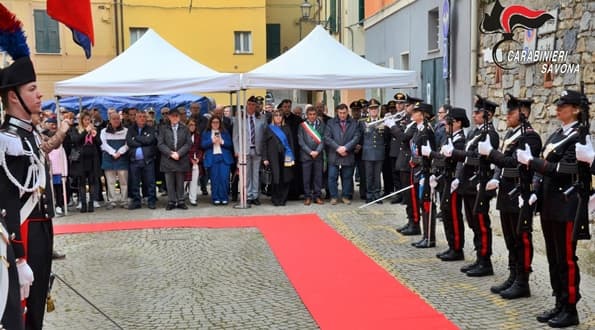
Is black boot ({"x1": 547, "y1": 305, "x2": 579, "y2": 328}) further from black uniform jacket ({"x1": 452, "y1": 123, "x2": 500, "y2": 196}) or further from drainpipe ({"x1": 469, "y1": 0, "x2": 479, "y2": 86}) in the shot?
drainpipe ({"x1": 469, "y1": 0, "x2": 479, "y2": 86})

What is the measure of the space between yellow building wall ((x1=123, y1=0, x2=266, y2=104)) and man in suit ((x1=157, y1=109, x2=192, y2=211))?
18.1 m

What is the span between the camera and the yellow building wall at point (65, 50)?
2709 centimetres

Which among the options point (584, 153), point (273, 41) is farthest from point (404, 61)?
point (273, 41)

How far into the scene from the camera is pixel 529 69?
388 inches

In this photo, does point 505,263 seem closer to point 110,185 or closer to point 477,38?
point 477,38

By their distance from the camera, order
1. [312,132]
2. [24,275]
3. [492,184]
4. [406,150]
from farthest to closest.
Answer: [312,132] < [406,150] < [492,184] < [24,275]

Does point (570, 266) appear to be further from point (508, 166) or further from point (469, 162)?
point (469, 162)

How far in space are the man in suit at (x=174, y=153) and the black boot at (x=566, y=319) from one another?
24.2 ft

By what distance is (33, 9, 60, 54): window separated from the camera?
27375mm

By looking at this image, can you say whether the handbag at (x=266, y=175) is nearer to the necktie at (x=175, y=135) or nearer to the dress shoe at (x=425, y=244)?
the necktie at (x=175, y=135)

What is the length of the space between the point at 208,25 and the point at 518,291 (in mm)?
26407

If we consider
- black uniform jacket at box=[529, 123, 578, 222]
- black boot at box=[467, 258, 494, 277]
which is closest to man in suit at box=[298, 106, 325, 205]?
black boot at box=[467, 258, 494, 277]

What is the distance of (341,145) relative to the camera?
1152cm

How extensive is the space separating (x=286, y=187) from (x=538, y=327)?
7.00m
